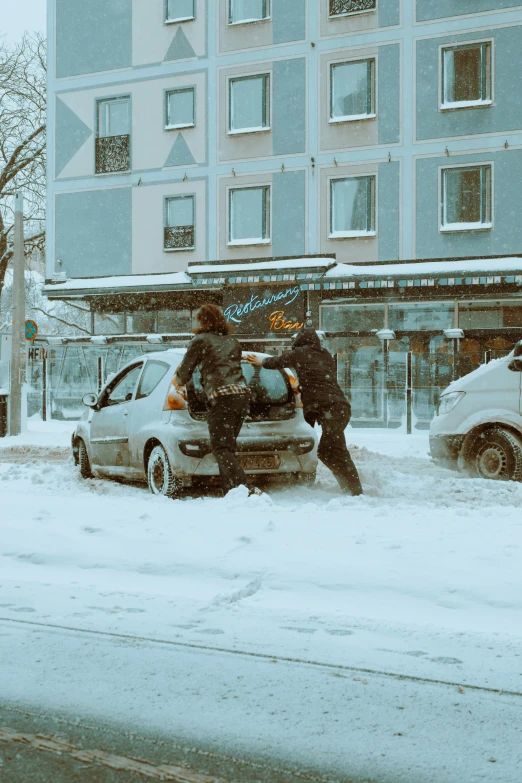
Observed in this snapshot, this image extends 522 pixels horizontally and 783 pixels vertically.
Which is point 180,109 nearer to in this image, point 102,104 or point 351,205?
point 102,104

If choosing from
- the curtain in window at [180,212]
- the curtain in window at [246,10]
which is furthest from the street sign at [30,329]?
the curtain in window at [246,10]

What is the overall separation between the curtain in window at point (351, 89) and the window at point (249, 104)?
6.27ft

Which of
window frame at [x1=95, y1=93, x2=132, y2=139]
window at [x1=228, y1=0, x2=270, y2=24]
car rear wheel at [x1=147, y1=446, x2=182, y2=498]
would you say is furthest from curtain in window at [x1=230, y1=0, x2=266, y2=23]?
car rear wheel at [x1=147, y1=446, x2=182, y2=498]

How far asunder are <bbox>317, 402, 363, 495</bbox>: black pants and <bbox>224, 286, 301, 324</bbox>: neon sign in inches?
640

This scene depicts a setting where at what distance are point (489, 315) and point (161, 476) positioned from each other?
16117 millimetres

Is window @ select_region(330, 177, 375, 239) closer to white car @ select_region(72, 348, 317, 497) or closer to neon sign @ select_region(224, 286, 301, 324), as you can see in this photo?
neon sign @ select_region(224, 286, 301, 324)

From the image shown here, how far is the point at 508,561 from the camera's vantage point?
5965 millimetres

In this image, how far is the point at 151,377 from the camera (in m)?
10.1

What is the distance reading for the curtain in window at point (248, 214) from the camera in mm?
26266

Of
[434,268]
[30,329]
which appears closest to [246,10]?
[434,268]

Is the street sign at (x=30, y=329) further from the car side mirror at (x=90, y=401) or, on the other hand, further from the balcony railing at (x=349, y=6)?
the balcony railing at (x=349, y=6)

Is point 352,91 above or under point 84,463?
above

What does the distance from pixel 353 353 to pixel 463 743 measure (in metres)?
19.1

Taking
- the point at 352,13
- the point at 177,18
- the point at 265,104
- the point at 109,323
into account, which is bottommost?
the point at 109,323
